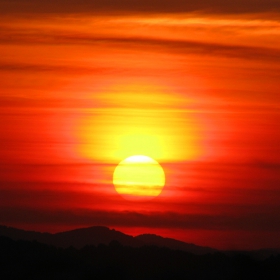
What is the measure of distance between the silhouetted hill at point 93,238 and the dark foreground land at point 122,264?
99.1 feet

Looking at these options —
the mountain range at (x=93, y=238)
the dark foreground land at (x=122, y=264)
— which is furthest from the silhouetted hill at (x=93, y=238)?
the dark foreground land at (x=122, y=264)

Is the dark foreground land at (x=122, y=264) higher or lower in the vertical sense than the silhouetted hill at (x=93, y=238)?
lower

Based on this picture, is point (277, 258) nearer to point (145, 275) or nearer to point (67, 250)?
point (145, 275)

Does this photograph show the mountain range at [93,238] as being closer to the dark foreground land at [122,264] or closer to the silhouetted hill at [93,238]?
the silhouetted hill at [93,238]

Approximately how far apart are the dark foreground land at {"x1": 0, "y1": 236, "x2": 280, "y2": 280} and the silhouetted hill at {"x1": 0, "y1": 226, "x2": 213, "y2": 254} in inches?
1189

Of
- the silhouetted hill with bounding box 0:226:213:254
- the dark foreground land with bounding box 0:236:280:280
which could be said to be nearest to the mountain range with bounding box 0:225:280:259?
the silhouetted hill with bounding box 0:226:213:254

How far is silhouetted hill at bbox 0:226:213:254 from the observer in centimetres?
8812

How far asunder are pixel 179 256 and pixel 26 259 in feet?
28.7

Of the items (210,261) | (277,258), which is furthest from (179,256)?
(277,258)

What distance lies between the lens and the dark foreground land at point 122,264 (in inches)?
1924

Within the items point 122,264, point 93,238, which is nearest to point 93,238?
point 93,238

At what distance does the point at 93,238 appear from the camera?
3974 inches

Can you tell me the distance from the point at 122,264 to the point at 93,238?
164ft

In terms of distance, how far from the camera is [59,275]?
48719 mm
